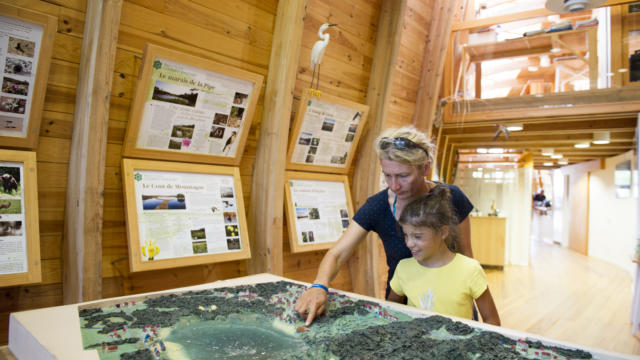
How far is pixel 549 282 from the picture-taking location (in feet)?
25.2

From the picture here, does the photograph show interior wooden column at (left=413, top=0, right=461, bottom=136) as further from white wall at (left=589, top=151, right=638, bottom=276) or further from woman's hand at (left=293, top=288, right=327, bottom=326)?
white wall at (left=589, top=151, right=638, bottom=276)

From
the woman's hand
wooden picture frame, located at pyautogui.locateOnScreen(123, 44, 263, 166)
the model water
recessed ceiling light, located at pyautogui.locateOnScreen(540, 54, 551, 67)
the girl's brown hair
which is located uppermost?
recessed ceiling light, located at pyautogui.locateOnScreen(540, 54, 551, 67)

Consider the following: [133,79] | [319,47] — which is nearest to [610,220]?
[319,47]

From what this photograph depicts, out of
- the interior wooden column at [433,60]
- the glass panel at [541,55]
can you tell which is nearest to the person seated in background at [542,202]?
the glass panel at [541,55]

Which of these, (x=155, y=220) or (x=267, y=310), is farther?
(x=155, y=220)

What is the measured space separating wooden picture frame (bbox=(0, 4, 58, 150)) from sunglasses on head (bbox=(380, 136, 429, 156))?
143 centimetres

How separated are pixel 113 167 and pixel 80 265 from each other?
1.65 feet

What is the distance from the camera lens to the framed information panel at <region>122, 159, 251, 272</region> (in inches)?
87.0

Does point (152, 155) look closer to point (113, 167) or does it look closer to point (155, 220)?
point (113, 167)

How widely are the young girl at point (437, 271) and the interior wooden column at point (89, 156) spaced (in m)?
1.36

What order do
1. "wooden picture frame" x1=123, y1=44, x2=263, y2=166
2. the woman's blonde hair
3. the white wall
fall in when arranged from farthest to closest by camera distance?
the white wall → "wooden picture frame" x1=123, y1=44, x2=263, y2=166 → the woman's blonde hair

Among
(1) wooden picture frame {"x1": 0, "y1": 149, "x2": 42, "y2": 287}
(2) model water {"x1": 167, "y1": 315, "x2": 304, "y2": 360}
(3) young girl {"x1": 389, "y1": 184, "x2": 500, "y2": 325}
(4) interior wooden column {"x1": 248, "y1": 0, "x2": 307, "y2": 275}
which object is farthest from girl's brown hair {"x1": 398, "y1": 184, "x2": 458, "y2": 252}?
(1) wooden picture frame {"x1": 0, "y1": 149, "x2": 42, "y2": 287}

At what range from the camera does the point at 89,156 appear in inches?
78.0

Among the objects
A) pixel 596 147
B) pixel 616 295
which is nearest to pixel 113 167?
pixel 616 295
